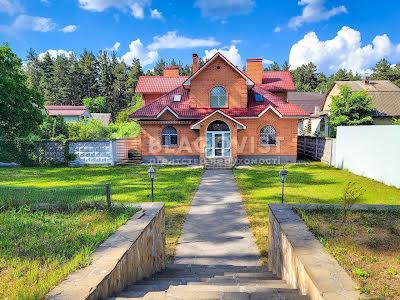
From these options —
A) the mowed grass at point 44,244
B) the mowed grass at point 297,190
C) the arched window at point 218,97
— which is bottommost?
the mowed grass at point 297,190

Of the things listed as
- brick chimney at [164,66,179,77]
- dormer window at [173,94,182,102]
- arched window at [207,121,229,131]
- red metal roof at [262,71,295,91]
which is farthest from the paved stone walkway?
brick chimney at [164,66,179,77]

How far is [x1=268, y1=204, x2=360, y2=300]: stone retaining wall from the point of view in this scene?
2.92 meters

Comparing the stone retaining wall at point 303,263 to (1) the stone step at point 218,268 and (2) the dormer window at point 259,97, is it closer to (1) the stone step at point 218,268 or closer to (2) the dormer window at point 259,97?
(1) the stone step at point 218,268

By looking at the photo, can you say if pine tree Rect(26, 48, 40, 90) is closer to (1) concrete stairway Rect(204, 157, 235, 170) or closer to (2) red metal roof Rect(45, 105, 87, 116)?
(2) red metal roof Rect(45, 105, 87, 116)

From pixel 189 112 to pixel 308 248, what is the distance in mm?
18837

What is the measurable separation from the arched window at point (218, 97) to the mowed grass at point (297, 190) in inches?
239

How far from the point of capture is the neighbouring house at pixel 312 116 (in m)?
35.7

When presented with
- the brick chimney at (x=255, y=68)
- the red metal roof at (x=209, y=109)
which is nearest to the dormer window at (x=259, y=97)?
the red metal roof at (x=209, y=109)

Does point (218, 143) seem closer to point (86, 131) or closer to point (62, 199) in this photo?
point (86, 131)

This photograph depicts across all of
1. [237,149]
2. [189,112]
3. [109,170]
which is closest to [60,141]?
[109,170]

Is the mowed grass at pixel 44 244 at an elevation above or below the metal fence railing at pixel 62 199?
below

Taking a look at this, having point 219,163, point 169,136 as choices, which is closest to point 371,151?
point 219,163

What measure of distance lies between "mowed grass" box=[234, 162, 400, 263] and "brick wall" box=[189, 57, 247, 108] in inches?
247

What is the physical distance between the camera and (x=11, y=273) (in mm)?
3449
